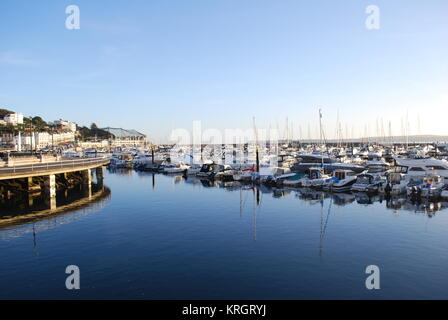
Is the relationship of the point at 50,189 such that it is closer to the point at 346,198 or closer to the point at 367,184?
the point at 346,198

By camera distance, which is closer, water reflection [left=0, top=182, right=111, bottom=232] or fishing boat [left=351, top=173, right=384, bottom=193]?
water reflection [left=0, top=182, right=111, bottom=232]

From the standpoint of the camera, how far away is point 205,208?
3472 cm

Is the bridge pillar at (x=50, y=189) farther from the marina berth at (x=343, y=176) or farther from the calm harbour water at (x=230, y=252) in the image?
the marina berth at (x=343, y=176)

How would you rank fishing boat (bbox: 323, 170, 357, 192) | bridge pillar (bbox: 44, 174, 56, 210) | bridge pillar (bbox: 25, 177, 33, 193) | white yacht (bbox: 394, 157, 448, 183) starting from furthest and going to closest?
fishing boat (bbox: 323, 170, 357, 192) < white yacht (bbox: 394, 157, 448, 183) < bridge pillar (bbox: 25, 177, 33, 193) < bridge pillar (bbox: 44, 174, 56, 210)

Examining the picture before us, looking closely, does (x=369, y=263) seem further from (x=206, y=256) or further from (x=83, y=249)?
(x=83, y=249)

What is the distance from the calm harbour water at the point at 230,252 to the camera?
15188 millimetres

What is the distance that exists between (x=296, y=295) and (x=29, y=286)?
40.2 ft

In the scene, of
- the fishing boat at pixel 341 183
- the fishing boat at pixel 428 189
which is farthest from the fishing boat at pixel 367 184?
the fishing boat at pixel 428 189

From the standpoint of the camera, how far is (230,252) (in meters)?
20.2

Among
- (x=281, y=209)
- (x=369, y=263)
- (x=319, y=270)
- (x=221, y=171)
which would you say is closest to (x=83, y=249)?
(x=319, y=270)

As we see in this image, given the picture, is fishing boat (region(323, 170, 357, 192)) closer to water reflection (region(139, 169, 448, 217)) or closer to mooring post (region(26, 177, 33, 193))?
water reflection (region(139, 169, 448, 217))

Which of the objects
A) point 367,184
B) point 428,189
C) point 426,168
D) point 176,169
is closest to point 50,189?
point 176,169

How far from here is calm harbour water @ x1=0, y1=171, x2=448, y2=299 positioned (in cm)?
1519

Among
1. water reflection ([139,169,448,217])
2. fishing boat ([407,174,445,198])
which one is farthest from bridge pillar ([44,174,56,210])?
fishing boat ([407,174,445,198])
